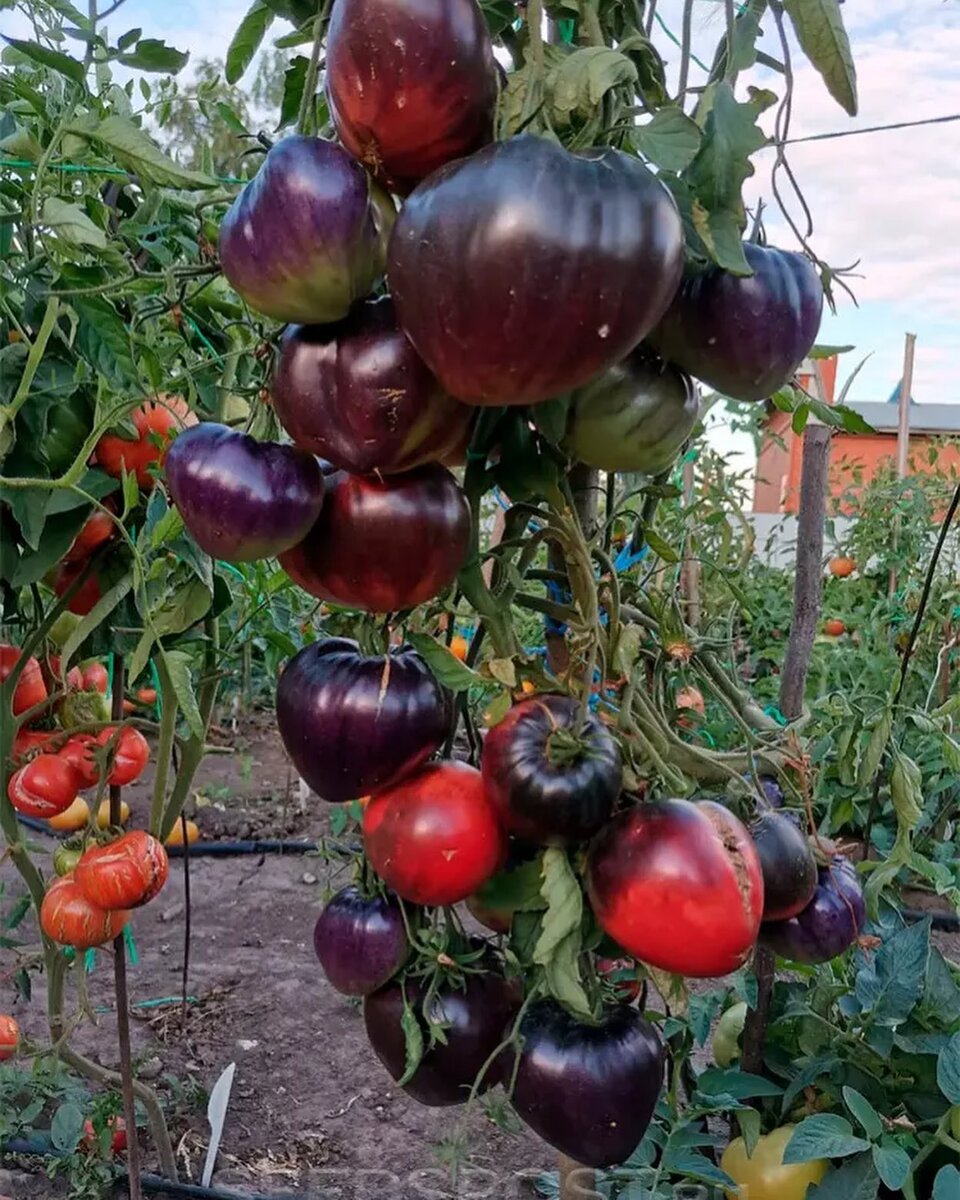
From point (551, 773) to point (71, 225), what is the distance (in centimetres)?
48

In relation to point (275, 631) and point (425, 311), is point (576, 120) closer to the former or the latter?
point (425, 311)

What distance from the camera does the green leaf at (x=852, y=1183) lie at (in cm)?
95

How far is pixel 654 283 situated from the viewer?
1.09 feet

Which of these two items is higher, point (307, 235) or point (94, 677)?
point (307, 235)


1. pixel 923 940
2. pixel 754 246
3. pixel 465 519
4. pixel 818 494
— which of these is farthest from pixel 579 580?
pixel 923 940

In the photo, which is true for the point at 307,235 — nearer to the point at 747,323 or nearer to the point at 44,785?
the point at 747,323

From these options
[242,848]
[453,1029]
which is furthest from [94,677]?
[242,848]

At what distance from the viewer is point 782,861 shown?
1.68ft

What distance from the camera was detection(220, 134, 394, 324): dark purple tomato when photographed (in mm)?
365

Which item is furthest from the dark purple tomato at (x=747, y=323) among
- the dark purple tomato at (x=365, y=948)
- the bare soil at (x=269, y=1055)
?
the bare soil at (x=269, y=1055)

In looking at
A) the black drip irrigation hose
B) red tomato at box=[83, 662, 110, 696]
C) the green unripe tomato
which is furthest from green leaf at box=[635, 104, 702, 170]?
the black drip irrigation hose

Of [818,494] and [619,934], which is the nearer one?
[619,934]

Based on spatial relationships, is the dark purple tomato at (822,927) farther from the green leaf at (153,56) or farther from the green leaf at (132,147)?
the green leaf at (153,56)

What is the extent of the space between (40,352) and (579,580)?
0.47 meters
